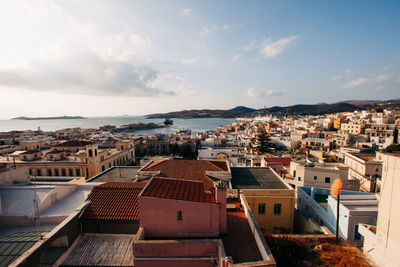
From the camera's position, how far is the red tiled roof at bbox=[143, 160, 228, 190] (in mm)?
12752

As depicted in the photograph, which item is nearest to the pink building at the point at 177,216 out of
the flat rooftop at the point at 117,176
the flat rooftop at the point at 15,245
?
the flat rooftop at the point at 15,245

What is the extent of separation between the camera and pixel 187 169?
1374cm

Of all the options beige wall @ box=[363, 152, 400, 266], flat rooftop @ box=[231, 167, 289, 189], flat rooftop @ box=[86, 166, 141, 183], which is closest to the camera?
beige wall @ box=[363, 152, 400, 266]

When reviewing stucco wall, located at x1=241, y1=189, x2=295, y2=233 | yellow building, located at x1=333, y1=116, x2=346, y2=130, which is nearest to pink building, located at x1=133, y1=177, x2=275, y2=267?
stucco wall, located at x1=241, y1=189, x2=295, y2=233

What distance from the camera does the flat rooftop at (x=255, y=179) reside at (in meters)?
12.5

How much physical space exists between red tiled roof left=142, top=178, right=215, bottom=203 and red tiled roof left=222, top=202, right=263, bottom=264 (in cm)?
131

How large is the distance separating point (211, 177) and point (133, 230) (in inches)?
265

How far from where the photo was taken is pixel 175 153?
5459cm

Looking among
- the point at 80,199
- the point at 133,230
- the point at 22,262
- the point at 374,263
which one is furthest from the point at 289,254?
the point at 80,199

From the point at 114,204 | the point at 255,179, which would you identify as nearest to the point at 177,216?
the point at 114,204

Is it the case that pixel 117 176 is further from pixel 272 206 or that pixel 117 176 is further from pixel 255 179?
pixel 272 206

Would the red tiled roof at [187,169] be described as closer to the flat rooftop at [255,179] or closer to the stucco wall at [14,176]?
the flat rooftop at [255,179]

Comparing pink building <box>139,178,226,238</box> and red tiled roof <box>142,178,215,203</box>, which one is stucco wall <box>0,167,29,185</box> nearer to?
red tiled roof <box>142,178,215,203</box>

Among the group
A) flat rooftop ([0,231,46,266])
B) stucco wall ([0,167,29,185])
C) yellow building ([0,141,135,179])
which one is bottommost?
yellow building ([0,141,135,179])
